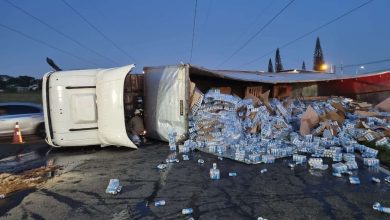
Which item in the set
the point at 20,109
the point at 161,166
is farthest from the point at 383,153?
the point at 20,109

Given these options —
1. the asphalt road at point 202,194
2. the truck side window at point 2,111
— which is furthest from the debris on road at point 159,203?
the truck side window at point 2,111

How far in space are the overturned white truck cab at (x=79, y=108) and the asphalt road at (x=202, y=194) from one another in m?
1.97

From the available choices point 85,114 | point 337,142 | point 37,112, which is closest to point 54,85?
point 85,114

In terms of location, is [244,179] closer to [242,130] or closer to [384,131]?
[242,130]

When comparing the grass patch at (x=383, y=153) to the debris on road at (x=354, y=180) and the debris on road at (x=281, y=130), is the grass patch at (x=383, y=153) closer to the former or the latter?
the debris on road at (x=281, y=130)

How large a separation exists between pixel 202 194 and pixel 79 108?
5.49 metres

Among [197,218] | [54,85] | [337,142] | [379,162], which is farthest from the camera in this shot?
[54,85]

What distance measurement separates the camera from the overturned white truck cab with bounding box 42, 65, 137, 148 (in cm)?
954

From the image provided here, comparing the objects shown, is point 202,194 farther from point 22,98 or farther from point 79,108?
point 22,98

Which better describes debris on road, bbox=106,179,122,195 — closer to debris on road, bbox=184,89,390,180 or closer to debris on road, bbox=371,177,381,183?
debris on road, bbox=184,89,390,180

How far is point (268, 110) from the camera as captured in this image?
11477 mm

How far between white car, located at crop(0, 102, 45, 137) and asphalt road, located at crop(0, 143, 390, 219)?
6659 mm

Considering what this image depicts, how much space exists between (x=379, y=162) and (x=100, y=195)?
6.00 m

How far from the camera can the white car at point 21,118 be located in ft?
43.4
